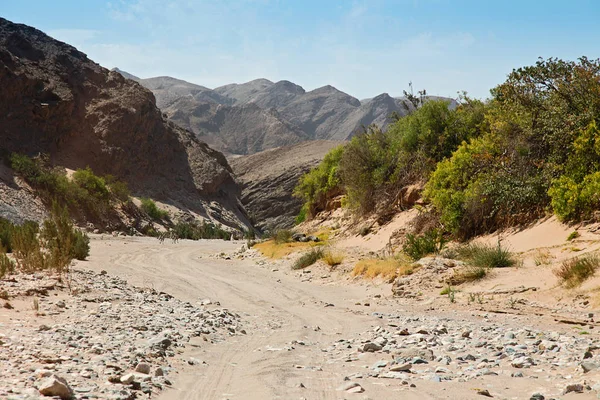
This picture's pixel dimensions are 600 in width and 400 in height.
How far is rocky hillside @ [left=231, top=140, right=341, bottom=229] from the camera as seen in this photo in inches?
3187

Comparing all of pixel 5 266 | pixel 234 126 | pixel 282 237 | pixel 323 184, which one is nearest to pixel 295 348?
pixel 5 266

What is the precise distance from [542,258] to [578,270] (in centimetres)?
252

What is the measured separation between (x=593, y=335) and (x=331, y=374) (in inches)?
147

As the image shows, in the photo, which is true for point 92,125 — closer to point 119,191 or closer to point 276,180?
point 119,191

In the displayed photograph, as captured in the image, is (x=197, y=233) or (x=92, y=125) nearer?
(x=197, y=233)

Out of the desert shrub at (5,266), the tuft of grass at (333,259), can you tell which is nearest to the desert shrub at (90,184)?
the tuft of grass at (333,259)

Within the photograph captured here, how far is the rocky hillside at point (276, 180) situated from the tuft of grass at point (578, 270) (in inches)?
2566

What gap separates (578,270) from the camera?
32.9ft

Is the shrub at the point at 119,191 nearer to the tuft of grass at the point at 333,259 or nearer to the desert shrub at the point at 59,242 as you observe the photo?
the desert shrub at the point at 59,242

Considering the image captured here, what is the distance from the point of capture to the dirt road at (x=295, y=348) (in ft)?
15.3

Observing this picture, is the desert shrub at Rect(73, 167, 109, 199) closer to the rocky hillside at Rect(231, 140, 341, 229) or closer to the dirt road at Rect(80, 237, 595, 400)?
the rocky hillside at Rect(231, 140, 341, 229)

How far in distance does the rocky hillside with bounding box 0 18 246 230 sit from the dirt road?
50.9 meters

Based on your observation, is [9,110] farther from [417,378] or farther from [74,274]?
[417,378]

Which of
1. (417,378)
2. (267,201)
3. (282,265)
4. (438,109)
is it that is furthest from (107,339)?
(267,201)
